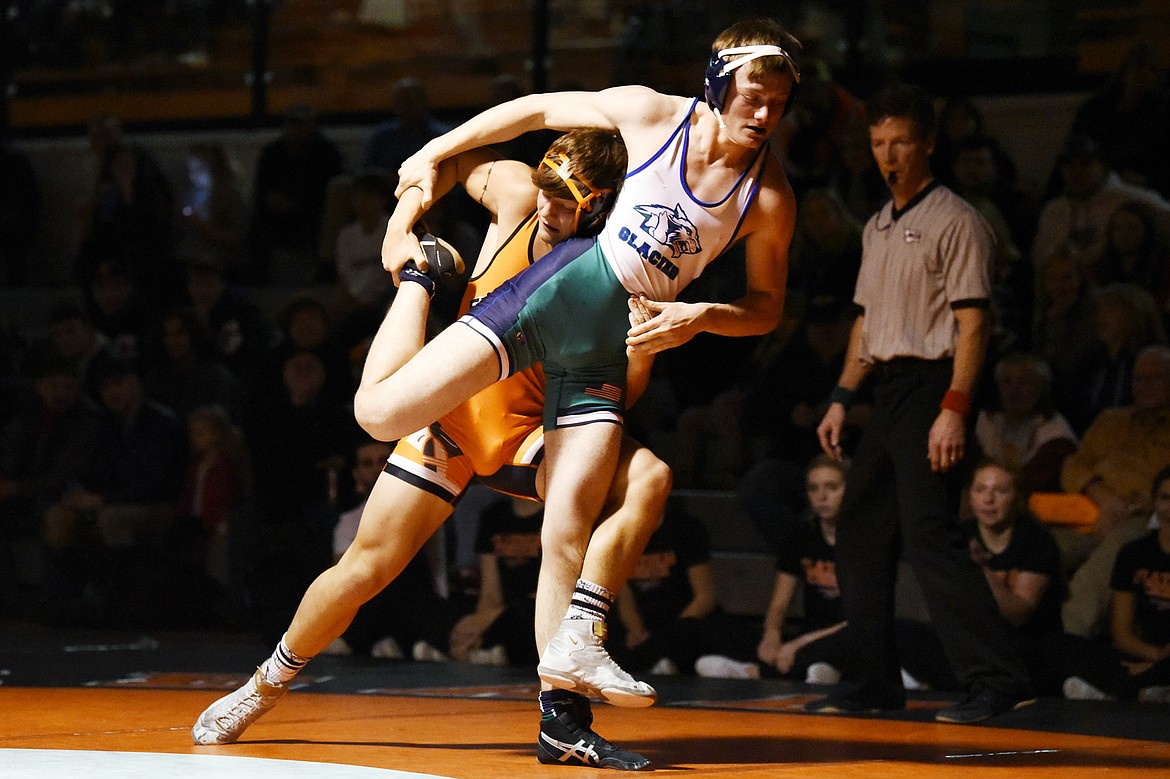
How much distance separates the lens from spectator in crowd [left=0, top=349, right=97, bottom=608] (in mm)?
7457

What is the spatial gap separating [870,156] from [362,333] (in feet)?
7.74

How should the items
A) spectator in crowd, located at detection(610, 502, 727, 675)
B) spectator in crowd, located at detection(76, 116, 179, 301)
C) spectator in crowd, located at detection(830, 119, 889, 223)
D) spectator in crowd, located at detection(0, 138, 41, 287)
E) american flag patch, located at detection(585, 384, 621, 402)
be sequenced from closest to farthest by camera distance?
american flag patch, located at detection(585, 384, 621, 402) < spectator in crowd, located at detection(610, 502, 727, 675) < spectator in crowd, located at detection(830, 119, 889, 223) < spectator in crowd, located at detection(76, 116, 179, 301) < spectator in crowd, located at detection(0, 138, 41, 287)

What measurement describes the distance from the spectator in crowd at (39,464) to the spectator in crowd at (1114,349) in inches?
166

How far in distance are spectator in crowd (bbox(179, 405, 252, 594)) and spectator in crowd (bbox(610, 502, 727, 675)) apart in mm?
2028

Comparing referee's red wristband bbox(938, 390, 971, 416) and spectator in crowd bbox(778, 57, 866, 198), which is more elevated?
spectator in crowd bbox(778, 57, 866, 198)

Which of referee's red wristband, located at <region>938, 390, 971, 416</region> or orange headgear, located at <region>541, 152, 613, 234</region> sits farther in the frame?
referee's red wristband, located at <region>938, 390, 971, 416</region>

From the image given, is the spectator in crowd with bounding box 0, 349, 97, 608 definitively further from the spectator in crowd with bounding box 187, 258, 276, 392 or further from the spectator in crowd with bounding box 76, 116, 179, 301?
the spectator in crowd with bounding box 76, 116, 179, 301

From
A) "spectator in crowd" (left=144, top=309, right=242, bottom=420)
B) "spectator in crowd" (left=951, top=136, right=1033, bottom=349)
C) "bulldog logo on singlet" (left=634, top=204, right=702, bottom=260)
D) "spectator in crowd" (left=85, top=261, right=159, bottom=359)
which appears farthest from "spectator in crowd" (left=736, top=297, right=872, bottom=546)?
"spectator in crowd" (left=85, top=261, right=159, bottom=359)

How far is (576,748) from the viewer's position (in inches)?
131

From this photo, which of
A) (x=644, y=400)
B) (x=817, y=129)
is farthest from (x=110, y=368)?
(x=817, y=129)

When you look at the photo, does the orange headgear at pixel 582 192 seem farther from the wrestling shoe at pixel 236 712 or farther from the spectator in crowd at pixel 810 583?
the spectator in crowd at pixel 810 583

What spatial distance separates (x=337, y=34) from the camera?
1016cm

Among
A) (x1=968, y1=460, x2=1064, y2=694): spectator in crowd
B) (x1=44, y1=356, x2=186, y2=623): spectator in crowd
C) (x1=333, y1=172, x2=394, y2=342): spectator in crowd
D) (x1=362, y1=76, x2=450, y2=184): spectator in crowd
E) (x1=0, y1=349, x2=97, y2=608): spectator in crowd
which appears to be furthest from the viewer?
(x1=362, y1=76, x2=450, y2=184): spectator in crowd

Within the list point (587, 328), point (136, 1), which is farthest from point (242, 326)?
point (587, 328)
